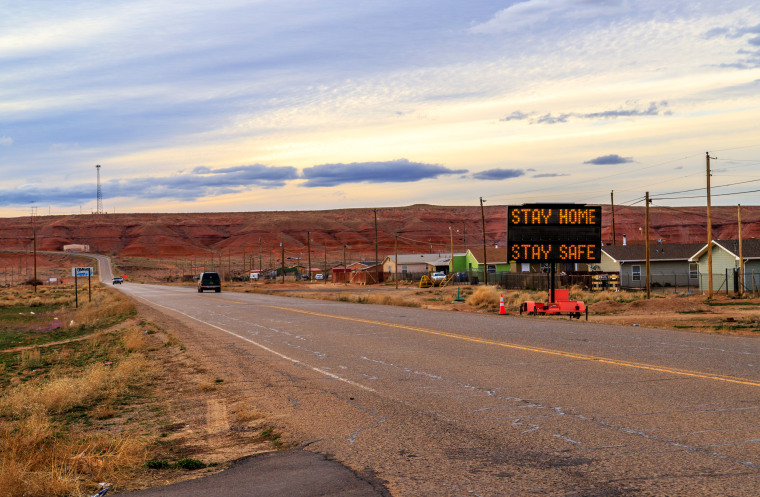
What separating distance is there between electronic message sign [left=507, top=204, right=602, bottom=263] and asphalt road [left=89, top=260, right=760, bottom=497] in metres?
7.57

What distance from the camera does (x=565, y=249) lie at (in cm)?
2647

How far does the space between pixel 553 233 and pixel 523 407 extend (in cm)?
1813

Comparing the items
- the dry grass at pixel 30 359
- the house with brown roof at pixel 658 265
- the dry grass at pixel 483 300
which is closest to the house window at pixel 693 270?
the house with brown roof at pixel 658 265

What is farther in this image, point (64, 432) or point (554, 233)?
point (554, 233)

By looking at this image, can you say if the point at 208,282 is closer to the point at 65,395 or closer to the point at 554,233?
the point at 554,233

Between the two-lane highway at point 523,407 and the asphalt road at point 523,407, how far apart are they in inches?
0.9

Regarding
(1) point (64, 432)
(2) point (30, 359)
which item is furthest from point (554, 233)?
(1) point (64, 432)

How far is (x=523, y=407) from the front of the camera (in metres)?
9.19

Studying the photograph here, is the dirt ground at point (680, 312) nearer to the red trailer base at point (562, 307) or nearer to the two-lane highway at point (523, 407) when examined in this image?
the red trailer base at point (562, 307)

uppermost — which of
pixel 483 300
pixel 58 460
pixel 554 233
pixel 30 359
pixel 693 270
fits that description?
pixel 554 233

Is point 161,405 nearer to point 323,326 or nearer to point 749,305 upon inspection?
point 323,326

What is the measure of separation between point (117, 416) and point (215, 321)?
1856 centimetres

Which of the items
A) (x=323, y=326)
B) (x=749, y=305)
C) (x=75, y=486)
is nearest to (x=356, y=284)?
(x=749, y=305)

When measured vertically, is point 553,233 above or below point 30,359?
above
